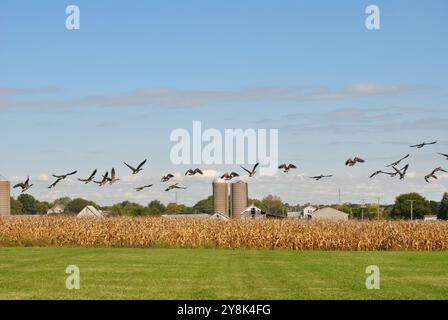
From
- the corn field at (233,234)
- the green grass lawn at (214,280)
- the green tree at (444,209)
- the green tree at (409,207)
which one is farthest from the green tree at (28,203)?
the green grass lawn at (214,280)

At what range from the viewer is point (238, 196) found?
103188 millimetres

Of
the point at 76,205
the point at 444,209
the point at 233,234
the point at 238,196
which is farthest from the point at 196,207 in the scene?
the point at 233,234

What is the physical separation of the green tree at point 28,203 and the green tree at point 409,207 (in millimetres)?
80514

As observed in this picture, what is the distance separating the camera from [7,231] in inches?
2147

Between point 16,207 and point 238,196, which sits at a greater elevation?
point 238,196

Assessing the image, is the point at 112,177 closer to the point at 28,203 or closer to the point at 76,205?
the point at 76,205

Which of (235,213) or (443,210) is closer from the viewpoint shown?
(235,213)

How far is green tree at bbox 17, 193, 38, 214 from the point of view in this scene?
177875 mm

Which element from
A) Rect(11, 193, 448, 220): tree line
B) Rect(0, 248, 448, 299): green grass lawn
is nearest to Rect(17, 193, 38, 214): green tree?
Rect(11, 193, 448, 220): tree line

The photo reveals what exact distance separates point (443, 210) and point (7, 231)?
385ft

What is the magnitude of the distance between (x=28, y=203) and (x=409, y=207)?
87.1 meters
